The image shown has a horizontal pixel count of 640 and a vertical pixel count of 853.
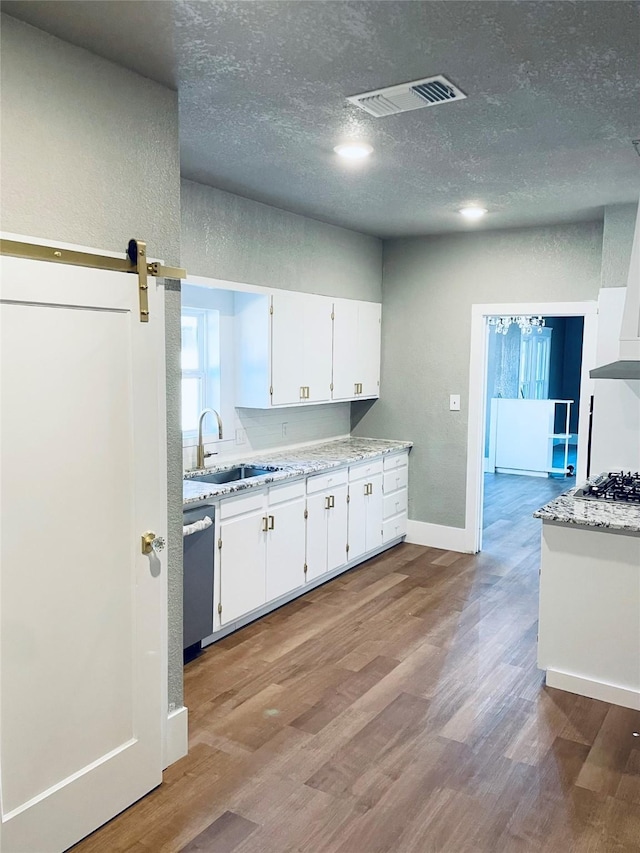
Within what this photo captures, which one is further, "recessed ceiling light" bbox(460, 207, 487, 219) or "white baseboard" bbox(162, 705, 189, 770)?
"recessed ceiling light" bbox(460, 207, 487, 219)

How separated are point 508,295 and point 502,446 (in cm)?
451

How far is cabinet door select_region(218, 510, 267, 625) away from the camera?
12.3ft

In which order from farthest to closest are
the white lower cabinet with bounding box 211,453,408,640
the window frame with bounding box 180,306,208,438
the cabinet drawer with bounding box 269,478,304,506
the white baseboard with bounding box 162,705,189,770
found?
1. the window frame with bounding box 180,306,208,438
2. the cabinet drawer with bounding box 269,478,304,506
3. the white lower cabinet with bounding box 211,453,408,640
4. the white baseboard with bounding box 162,705,189,770

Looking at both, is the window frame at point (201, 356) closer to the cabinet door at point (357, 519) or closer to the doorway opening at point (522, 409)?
the cabinet door at point (357, 519)

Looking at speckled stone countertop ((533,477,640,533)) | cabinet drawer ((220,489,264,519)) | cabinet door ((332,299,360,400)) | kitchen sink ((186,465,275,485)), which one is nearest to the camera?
speckled stone countertop ((533,477,640,533))

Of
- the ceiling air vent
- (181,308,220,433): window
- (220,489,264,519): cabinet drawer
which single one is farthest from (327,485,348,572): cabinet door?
the ceiling air vent

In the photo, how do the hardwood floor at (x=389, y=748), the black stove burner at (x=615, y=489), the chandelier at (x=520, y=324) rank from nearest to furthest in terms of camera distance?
the hardwood floor at (x=389, y=748) → the black stove burner at (x=615, y=489) → the chandelier at (x=520, y=324)

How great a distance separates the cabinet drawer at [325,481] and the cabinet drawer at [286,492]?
0.35ft

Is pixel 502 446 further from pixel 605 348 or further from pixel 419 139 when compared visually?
pixel 419 139

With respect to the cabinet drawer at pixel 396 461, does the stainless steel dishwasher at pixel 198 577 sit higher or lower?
lower

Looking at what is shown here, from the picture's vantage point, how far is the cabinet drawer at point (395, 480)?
5426mm

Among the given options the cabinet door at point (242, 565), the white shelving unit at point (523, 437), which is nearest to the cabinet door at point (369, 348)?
the cabinet door at point (242, 565)

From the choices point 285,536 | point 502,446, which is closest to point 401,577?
point 285,536

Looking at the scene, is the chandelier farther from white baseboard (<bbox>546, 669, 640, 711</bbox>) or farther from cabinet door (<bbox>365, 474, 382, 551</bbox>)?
white baseboard (<bbox>546, 669, 640, 711</bbox>)
